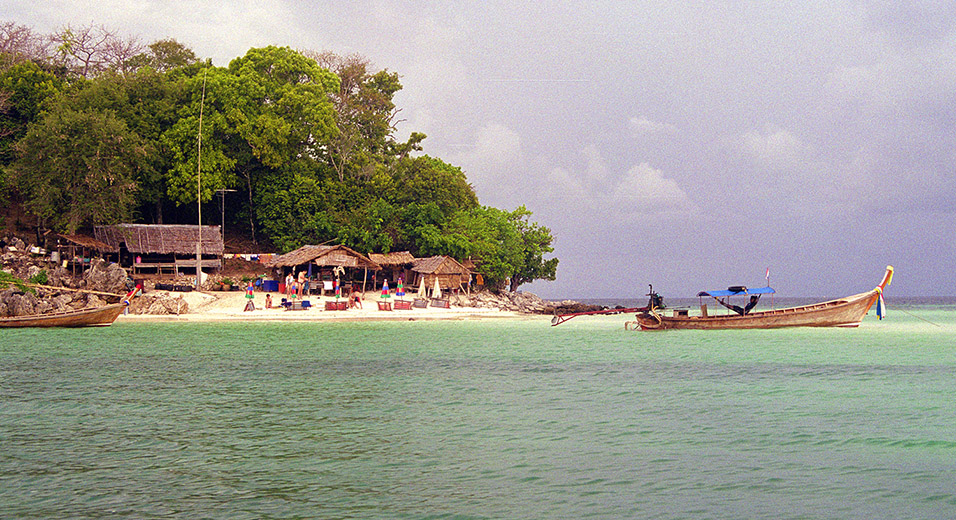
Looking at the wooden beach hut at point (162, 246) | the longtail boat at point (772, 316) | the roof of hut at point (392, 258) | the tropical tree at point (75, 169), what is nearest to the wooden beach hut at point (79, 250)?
the wooden beach hut at point (162, 246)

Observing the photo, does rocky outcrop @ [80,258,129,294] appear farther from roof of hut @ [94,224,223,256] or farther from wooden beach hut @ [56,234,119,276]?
roof of hut @ [94,224,223,256]

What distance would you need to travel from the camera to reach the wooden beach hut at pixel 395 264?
1737 inches

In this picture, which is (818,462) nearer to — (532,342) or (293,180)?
(532,342)

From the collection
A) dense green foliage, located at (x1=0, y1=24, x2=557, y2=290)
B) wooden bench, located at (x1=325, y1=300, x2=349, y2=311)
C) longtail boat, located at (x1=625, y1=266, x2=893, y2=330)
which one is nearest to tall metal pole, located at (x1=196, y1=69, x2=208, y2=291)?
dense green foliage, located at (x1=0, y1=24, x2=557, y2=290)

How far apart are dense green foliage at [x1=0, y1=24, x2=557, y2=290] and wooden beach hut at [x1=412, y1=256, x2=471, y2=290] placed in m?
1.32

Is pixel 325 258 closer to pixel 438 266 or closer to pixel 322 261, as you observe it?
pixel 322 261

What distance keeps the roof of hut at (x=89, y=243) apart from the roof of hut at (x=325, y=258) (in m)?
8.22

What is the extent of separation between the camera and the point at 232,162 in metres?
44.9

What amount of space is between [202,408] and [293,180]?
35.2m

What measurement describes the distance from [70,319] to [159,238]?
464 inches

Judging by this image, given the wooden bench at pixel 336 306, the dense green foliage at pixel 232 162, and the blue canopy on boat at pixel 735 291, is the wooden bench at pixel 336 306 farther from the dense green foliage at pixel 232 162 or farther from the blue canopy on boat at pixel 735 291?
the blue canopy on boat at pixel 735 291

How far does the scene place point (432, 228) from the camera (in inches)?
1811

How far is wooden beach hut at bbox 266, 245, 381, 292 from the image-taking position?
40.5m

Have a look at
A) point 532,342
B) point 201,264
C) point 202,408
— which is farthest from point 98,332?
point 202,408
